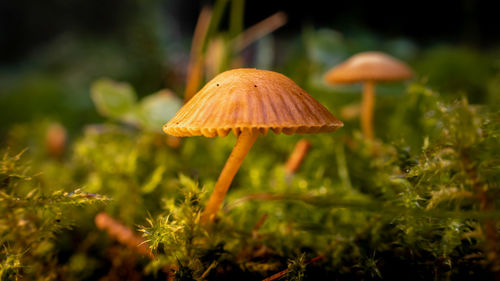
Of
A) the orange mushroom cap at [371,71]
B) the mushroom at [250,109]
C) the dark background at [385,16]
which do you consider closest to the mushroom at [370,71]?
the orange mushroom cap at [371,71]

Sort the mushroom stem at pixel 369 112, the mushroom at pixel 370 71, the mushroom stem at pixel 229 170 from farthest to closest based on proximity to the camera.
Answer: the mushroom stem at pixel 369 112 < the mushroom at pixel 370 71 < the mushroom stem at pixel 229 170

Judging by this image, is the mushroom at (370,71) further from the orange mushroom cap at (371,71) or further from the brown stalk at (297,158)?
the brown stalk at (297,158)

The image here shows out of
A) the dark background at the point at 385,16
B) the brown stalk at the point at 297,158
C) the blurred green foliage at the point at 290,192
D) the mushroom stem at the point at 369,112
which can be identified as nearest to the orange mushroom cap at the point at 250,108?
the blurred green foliage at the point at 290,192

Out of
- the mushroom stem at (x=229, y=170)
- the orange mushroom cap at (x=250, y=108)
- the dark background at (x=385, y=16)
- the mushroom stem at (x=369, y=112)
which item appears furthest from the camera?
the dark background at (x=385, y=16)

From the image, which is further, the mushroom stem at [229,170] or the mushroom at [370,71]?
the mushroom at [370,71]

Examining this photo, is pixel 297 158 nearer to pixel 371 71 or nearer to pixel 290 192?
pixel 290 192

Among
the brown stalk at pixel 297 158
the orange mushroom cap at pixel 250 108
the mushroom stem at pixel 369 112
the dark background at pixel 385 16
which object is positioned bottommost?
the brown stalk at pixel 297 158

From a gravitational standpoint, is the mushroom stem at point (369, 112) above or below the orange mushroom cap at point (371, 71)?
below

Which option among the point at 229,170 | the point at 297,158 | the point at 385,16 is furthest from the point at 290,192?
the point at 385,16
